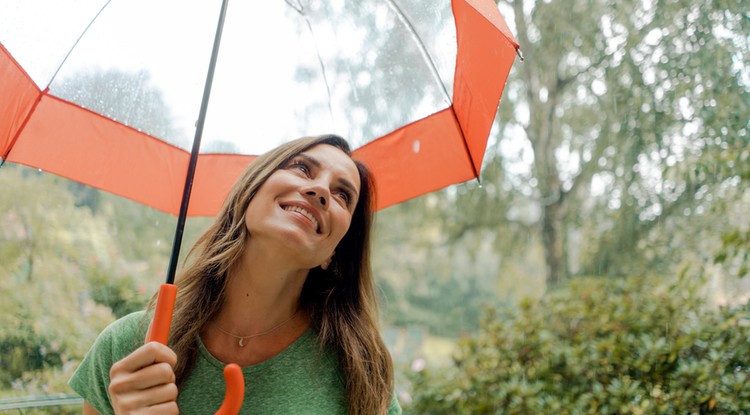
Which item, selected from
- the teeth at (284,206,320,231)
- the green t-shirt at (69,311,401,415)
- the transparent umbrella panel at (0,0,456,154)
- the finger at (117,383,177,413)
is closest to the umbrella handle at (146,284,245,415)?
the finger at (117,383,177,413)

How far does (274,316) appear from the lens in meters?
1.71

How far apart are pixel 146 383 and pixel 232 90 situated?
3.45 ft

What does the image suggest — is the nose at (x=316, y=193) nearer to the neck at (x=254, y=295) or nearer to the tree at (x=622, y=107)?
the neck at (x=254, y=295)

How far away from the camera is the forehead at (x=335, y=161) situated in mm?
1717

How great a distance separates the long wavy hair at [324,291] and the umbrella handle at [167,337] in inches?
9.8

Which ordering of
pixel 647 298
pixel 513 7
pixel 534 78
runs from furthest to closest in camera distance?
pixel 534 78 < pixel 513 7 < pixel 647 298

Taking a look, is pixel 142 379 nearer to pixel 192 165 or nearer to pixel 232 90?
pixel 192 165

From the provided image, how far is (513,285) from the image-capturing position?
21.0 feet

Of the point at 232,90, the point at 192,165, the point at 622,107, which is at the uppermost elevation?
the point at 622,107

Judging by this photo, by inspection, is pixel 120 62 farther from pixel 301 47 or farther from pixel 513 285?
pixel 513 285

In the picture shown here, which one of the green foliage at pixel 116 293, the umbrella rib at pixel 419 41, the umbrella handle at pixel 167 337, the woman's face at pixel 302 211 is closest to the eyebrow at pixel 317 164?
the woman's face at pixel 302 211

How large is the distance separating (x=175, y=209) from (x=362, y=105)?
0.69 metres

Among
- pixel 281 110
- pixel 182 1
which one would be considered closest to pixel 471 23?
pixel 281 110

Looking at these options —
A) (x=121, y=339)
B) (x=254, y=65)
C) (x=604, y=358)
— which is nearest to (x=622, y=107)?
(x=604, y=358)
